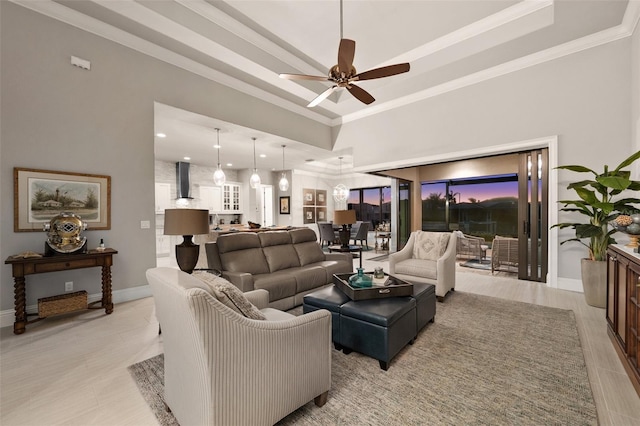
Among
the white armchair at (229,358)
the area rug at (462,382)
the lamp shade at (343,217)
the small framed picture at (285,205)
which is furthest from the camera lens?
the small framed picture at (285,205)

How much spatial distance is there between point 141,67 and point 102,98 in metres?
0.70

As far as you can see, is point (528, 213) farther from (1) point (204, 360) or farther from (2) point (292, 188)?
(2) point (292, 188)

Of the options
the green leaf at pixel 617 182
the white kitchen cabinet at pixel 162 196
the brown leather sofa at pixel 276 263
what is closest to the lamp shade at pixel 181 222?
the brown leather sofa at pixel 276 263

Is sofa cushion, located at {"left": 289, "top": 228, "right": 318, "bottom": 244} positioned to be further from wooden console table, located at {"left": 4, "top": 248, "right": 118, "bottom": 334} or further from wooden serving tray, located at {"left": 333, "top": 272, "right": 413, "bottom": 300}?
wooden console table, located at {"left": 4, "top": 248, "right": 118, "bottom": 334}

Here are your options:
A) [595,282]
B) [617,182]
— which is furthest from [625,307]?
[595,282]

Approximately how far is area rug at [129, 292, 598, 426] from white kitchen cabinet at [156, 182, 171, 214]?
6.97 meters

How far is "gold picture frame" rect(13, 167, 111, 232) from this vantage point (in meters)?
3.00

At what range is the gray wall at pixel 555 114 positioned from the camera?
384 centimetres

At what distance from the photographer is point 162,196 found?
827cm

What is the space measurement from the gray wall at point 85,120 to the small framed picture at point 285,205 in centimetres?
610

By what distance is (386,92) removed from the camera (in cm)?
561

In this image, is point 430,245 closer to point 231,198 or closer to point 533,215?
point 533,215

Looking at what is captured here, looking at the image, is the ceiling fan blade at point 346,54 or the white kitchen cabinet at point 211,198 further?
the white kitchen cabinet at point 211,198

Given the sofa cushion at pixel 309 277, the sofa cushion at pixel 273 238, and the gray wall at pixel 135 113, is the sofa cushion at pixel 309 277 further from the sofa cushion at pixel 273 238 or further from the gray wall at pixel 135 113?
the gray wall at pixel 135 113
